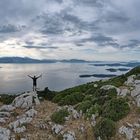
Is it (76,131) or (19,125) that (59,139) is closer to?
(76,131)

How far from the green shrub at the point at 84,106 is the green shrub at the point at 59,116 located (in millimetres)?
1207

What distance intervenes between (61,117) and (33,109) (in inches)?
109

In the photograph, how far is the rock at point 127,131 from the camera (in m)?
18.4

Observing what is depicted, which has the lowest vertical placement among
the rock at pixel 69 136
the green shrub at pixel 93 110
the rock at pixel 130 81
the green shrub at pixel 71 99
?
the rock at pixel 69 136

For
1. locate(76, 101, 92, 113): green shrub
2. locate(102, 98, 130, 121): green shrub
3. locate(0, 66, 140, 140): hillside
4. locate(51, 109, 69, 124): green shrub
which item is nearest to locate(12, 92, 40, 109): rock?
locate(0, 66, 140, 140): hillside

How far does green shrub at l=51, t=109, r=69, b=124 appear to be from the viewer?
20484 mm

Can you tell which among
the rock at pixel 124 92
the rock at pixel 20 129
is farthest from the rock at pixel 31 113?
the rock at pixel 124 92

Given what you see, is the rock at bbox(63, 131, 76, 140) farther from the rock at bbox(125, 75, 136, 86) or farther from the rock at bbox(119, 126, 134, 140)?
the rock at bbox(125, 75, 136, 86)

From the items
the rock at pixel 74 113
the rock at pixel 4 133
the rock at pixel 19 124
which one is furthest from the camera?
the rock at pixel 74 113

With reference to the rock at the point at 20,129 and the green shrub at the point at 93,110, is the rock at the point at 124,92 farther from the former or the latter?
the rock at the point at 20,129

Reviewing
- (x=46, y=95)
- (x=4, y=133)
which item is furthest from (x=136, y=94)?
(x=4, y=133)

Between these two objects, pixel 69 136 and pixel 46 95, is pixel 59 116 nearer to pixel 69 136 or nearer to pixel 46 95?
pixel 69 136

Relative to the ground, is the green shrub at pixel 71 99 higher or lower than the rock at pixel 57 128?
higher

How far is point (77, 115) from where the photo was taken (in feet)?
69.5
